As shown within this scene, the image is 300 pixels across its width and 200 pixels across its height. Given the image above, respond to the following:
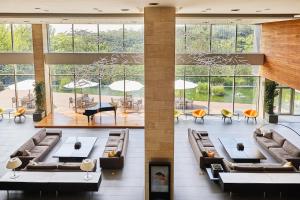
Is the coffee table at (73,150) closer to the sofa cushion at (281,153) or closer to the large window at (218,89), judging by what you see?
the sofa cushion at (281,153)

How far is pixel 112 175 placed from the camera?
12.2 meters

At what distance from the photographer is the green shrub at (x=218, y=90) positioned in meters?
21.1

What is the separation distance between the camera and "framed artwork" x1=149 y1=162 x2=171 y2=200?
9.96 m

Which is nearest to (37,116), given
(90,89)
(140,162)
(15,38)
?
(90,89)

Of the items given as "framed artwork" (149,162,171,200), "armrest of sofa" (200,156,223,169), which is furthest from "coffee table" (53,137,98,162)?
"armrest of sofa" (200,156,223,169)

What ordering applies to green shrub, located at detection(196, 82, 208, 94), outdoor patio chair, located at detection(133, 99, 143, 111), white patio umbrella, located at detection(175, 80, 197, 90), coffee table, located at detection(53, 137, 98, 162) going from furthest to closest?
outdoor patio chair, located at detection(133, 99, 143, 111) < green shrub, located at detection(196, 82, 208, 94) < white patio umbrella, located at detection(175, 80, 197, 90) < coffee table, located at detection(53, 137, 98, 162)

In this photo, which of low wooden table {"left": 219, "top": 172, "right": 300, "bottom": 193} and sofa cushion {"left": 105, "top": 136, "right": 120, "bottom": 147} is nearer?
low wooden table {"left": 219, "top": 172, "right": 300, "bottom": 193}

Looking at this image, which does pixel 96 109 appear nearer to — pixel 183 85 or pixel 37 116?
pixel 37 116

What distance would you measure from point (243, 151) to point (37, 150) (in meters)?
8.31

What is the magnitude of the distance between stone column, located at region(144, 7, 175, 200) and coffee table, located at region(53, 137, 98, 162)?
14.1 feet

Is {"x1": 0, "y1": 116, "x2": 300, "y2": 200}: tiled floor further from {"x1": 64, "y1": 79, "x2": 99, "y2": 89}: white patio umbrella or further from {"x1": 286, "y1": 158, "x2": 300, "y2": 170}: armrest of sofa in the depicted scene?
{"x1": 64, "y1": 79, "x2": 99, "y2": 89}: white patio umbrella

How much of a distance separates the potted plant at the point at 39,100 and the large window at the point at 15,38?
272 centimetres

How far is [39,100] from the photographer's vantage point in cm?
1983

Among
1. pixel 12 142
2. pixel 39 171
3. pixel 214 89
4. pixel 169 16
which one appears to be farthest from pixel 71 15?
pixel 214 89
